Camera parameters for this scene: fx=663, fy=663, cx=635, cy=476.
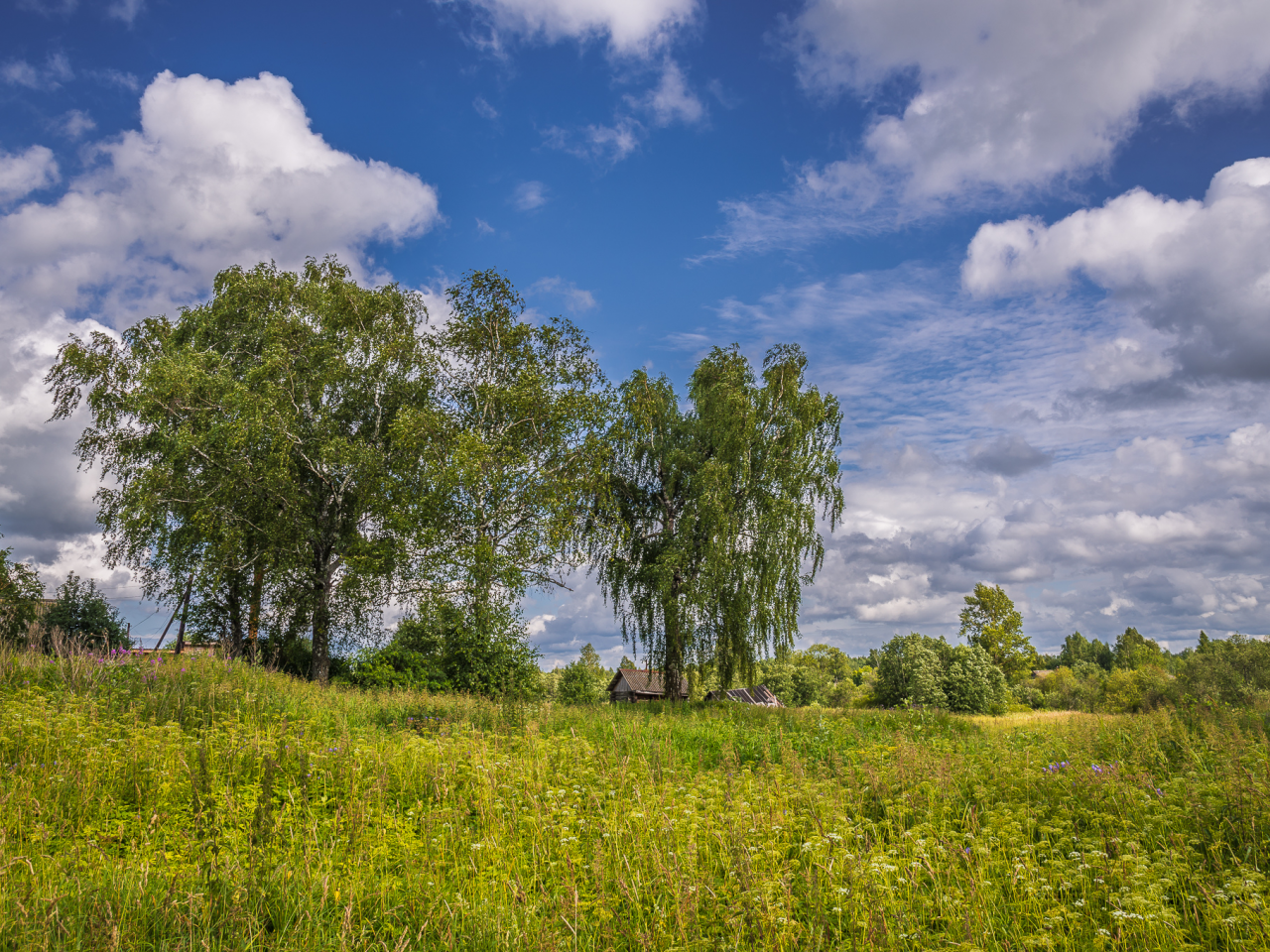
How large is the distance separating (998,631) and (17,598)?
63.0 m

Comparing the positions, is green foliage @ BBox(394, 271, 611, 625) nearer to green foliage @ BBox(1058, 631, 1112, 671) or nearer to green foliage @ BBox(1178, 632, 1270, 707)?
green foliage @ BBox(1178, 632, 1270, 707)

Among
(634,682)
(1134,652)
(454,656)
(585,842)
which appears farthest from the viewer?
(1134,652)

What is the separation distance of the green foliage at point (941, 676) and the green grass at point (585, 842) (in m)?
41.6

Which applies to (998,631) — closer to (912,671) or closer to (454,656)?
(912,671)

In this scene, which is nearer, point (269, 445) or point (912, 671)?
point (269, 445)

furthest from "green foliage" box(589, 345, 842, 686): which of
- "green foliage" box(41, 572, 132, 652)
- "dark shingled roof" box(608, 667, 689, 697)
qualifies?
"dark shingled roof" box(608, 667, 689, 697)

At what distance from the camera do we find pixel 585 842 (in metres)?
4.91

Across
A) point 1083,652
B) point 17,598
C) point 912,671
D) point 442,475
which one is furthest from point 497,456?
point 1083,652

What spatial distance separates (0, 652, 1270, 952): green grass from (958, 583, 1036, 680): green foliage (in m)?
54.9

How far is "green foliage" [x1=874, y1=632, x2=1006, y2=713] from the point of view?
151 ft

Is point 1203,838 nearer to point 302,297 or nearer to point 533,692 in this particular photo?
point 533,692

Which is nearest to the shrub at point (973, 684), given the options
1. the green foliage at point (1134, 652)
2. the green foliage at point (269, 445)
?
the green foliage at point (269, 445)

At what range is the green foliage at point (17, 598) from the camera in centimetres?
1681

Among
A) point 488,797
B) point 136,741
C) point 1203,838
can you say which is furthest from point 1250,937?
point 136,741
